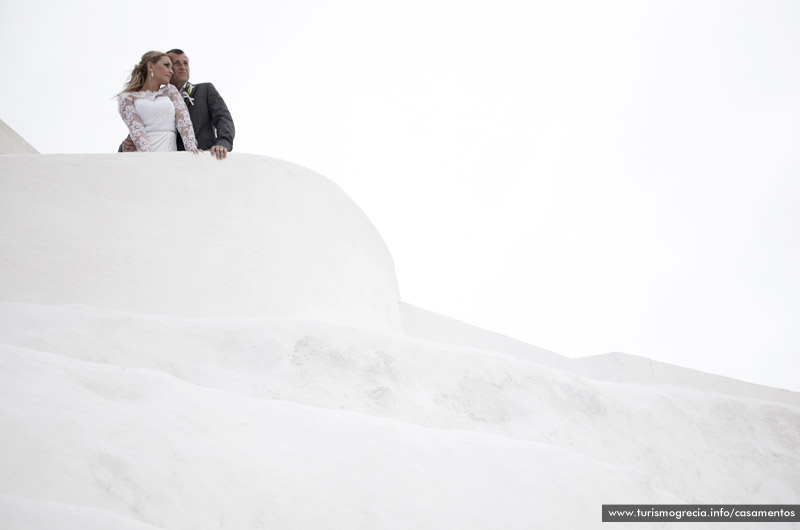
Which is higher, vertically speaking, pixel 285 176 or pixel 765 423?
pixel 285 176

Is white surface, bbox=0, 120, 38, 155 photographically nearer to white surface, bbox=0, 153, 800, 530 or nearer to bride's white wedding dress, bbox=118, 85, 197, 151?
bride's white wedding dress, bbox=118, 85, 197, 151

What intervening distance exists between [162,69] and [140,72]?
190 mm

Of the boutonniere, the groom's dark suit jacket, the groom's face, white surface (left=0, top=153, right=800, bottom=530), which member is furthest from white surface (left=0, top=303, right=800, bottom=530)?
the groom's face

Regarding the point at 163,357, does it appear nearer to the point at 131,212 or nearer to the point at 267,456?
the point at 267,456

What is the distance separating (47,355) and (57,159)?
8.03ft

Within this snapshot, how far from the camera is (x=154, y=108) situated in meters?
5.11

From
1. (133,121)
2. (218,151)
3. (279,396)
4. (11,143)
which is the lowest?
(279,396)

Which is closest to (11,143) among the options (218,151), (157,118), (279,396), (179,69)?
(179,69)

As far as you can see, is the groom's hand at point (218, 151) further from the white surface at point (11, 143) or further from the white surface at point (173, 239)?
the white surface at point (11, 143)

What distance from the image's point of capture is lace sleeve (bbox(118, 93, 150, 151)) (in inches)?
198

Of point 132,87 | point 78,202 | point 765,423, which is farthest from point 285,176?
point 765,423

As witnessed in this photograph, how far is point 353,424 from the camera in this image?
2.58m

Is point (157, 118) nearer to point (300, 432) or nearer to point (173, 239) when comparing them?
point (173, 239)

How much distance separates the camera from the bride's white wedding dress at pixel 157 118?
5.06 metres
